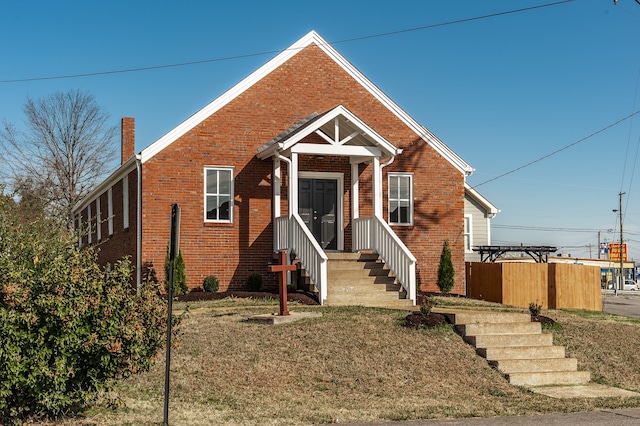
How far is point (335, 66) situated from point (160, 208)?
651 cm

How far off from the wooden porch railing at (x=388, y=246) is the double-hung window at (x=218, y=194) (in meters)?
3.48

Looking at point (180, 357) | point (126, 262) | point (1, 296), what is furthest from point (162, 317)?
point (180, 357)

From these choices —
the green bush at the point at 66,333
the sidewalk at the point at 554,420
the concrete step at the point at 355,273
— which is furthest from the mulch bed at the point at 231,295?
the green bush at the point at 66,333

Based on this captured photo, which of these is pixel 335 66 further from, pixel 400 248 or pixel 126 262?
pixel 126 262

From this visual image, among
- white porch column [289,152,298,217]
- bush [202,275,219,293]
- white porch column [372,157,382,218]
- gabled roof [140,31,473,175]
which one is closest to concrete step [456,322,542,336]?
white porch column [372,157,382,218]

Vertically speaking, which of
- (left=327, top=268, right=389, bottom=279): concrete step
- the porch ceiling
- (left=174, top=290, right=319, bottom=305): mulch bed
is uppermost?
the porch ceiling

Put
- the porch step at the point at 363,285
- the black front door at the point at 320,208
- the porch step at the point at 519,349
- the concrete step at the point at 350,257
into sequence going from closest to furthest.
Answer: the porch step at the point at 519,349 → the porch step at the point at 363,285 → the concrete step at the point at 350,257 → the black front door at the point at 320,208

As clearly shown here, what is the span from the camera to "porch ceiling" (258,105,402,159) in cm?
2084

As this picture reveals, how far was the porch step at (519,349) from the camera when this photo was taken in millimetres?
13625

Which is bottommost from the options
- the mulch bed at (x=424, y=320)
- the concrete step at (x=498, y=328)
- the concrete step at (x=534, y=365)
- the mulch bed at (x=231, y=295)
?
the concrete step at (x=534, y=365)

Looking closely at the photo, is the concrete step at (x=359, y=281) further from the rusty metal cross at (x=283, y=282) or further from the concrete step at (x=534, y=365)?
the concrete step at (x=534, y=365)

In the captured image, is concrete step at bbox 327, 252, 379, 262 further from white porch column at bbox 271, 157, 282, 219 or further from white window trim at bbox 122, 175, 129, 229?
white window trim at bbox 122, 175, 129, 229

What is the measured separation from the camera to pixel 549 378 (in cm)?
1361

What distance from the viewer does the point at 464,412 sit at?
1102 centimetres
